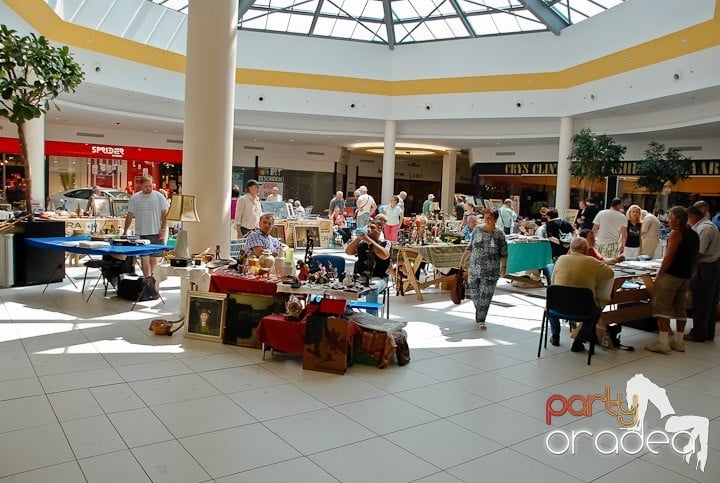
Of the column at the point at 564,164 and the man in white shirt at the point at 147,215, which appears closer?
the man in white shirt at the point at 147,215

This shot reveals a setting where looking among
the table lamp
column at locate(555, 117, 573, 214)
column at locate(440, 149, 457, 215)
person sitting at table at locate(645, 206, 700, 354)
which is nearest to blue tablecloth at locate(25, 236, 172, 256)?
the table lamp

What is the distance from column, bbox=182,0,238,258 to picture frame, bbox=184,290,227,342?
5.47ft

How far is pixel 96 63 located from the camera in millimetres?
15555

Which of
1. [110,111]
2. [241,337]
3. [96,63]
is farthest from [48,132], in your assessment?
[241,337]

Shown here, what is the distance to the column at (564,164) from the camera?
59.0ft

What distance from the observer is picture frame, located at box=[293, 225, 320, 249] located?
1434 centimetres

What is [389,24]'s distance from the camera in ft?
60.9

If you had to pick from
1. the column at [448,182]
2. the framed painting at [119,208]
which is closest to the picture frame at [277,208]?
the framed painting at [119,208]

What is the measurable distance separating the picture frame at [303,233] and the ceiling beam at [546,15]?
27.7 ft

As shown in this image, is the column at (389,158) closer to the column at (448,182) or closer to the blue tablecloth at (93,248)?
the column at (448,182)

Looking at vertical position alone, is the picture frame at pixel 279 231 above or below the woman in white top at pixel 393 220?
below

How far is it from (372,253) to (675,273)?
337cm

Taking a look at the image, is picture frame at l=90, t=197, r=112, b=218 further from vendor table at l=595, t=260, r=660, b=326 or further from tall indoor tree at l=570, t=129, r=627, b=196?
tall indoor tree at l=570, t=129, r=627, b=196

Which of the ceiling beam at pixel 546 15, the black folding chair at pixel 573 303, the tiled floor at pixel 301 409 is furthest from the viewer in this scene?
the ceiling beam at pixel 546 15
